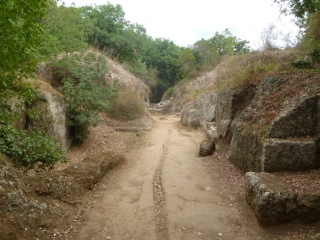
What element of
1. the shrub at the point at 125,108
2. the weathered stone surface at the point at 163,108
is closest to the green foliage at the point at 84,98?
the shrub at the point at 125,108

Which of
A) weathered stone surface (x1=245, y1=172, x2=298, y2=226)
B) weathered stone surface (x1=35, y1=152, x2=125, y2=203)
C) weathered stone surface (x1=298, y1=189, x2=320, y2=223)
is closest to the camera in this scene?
weathered stone surface (x1=298, y1=189, x2=320, y2=223)

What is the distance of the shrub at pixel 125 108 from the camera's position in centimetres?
1647

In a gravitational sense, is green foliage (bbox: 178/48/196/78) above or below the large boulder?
above

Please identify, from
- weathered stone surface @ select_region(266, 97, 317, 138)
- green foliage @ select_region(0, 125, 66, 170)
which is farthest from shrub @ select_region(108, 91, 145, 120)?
weathered stone surface @ select_region(266, 97, 317, 138)

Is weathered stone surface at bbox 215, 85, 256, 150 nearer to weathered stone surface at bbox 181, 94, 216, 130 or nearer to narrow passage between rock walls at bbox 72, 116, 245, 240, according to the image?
narrow passage between rock walls at bbox 72, 116, 245, 240

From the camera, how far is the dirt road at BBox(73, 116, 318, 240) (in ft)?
15.9

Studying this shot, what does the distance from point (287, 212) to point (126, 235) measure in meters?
2.95

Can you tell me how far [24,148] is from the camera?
587 cm

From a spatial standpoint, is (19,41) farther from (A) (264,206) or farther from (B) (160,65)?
(B) (160,65)

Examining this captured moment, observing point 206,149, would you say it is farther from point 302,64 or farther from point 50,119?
point 50,119

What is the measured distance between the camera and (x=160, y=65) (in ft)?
130

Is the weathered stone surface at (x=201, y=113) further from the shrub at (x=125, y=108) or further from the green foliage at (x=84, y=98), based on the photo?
the green foliage at (x=84, y=98)

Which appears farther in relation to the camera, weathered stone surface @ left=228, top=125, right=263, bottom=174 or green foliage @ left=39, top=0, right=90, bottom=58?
green foliage @ left=39, top=0, right=90, bottom=58

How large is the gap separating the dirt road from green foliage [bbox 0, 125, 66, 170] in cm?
143
